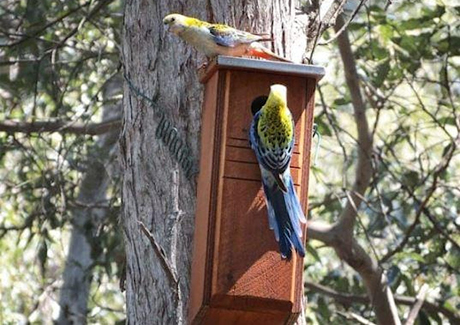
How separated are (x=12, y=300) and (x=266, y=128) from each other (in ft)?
27.2

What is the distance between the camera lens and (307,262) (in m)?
8.14

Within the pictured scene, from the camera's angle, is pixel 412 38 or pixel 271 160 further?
pixel 412 38

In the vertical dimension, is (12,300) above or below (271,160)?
below

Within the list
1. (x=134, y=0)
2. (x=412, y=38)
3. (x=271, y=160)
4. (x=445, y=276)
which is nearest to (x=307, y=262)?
(x=445, y=276)

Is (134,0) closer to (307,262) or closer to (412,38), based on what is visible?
(412,38)

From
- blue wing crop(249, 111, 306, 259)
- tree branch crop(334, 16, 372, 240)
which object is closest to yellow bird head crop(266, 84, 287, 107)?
blue wing crop(249, 111, 306, 259)

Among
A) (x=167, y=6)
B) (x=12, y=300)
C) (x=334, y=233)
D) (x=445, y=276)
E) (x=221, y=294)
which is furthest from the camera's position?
(x=12, y=300)

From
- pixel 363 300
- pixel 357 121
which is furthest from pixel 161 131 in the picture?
pixel 363 300

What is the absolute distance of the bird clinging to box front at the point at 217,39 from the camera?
388 cm

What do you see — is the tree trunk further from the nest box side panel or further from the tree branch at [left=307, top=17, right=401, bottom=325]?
the tree branch at [left=307, top=17, right=401, bottom=325]

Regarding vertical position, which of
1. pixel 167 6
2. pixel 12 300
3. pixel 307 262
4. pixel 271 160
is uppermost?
pixel 167 6

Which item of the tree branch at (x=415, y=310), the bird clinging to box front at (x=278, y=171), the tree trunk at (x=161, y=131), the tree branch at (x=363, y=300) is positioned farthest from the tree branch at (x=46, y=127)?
the bird clinging to box front at (x=278, y=171)

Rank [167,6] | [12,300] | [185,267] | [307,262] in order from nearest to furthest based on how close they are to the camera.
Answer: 1. [185,267]
2. [167,6]
3. [307,262]
4. [12,300]

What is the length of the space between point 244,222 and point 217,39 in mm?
595
